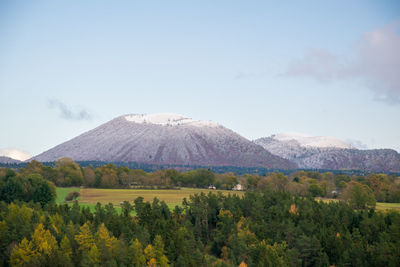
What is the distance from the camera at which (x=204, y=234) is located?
109812 millimetres

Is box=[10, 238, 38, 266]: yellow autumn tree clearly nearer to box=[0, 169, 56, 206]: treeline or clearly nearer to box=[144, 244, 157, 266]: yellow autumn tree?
box=[144, 244, 157, 266]: yellow autumn tree

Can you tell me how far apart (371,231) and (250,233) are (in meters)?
25.1

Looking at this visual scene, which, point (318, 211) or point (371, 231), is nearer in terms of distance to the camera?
point (371, 231)

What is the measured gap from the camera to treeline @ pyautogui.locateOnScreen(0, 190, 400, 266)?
251 ft

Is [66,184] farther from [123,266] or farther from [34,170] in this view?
[123,266]

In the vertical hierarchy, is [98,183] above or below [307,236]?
above

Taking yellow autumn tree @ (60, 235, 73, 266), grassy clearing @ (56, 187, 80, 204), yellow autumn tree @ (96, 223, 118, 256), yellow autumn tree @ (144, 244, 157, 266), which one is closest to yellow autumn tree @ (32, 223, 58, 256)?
yellow autumn tree @ (60, 235, 73, 266)

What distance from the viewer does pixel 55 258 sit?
2798 inches

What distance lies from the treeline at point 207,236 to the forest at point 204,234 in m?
0.17

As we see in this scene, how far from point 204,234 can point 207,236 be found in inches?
42.5

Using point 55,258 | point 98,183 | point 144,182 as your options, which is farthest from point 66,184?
point 55,258

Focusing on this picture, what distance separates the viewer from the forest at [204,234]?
77062mm

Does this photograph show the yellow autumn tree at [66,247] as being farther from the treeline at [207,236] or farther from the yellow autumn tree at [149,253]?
the yellow autumn tree at [149,253]

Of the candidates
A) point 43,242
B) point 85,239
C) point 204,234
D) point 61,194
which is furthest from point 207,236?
point 61,194
